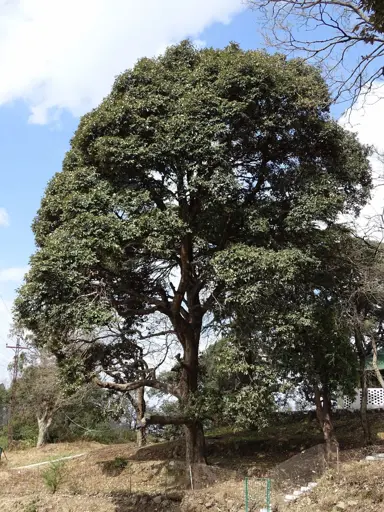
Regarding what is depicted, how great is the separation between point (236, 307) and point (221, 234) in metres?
1.95

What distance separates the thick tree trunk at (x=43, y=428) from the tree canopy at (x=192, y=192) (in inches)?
467

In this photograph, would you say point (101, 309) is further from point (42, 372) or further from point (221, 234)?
point (42, 372)

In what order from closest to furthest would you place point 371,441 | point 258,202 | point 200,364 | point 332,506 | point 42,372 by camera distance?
1. point 332,506
2. point 258,202
3. point 371,441
4. point 200,364
5. point 42,372

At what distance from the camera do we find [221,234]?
11906 mm

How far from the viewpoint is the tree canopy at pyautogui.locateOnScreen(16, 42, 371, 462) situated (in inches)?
423

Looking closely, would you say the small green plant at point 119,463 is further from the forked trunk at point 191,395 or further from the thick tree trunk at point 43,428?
the thick tree trunk at point 43,428

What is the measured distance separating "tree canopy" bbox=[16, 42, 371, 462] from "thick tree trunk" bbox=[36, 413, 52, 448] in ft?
38.9

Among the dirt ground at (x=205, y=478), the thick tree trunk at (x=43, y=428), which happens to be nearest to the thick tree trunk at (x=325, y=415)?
the dirt ground at (x=205, y=478)

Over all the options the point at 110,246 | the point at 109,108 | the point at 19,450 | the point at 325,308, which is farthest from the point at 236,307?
the point at 19,450

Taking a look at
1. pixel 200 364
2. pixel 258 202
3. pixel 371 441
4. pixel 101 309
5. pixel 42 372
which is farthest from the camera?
pixel 42 372

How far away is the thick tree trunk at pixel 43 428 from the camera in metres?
22.2

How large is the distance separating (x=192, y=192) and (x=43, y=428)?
Answer: 1594 cm

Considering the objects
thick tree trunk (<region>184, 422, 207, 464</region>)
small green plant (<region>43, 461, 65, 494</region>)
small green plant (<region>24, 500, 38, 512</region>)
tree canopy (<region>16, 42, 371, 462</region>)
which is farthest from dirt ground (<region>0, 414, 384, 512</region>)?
tree canopy (<region>16, 42, 371, 462</region>)

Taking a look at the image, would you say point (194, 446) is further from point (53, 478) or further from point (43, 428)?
point (43, 428)
